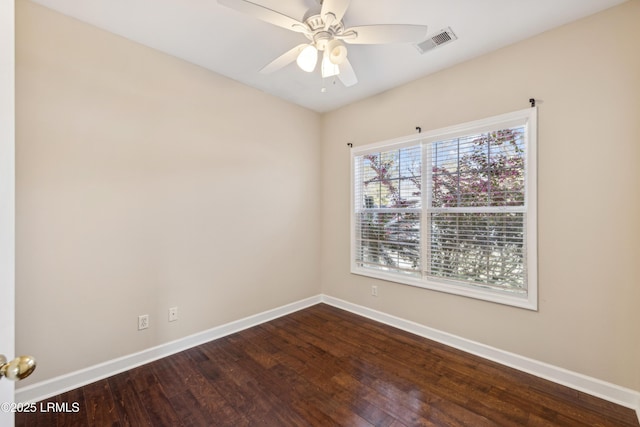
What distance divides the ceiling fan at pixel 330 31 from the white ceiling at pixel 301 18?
0.60 ft

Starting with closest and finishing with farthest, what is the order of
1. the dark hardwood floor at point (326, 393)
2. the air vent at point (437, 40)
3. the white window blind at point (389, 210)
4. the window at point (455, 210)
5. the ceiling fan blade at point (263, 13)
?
the ceiling fan blade at point (263, 13) → the dark hardwood floor at point (326, 393) → the air vent at point (437, 40) → the window at point (455, 210) → the white window blind at point (389, 210)

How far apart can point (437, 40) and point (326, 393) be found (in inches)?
113

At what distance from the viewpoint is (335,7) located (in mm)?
1517

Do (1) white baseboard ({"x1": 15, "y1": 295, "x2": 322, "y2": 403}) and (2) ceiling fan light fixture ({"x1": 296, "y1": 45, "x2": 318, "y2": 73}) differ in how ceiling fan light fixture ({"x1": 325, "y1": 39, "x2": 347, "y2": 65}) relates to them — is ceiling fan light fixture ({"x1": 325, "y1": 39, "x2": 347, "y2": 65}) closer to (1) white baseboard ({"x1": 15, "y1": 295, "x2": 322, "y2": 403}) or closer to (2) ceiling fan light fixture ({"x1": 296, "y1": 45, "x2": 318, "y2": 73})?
(2) ceiling fan light fixture ({"x1": 296, "y1": 45, "x2": 318, "y2": 73})

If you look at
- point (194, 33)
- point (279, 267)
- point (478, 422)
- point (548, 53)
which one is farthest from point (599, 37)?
point (279, 267)

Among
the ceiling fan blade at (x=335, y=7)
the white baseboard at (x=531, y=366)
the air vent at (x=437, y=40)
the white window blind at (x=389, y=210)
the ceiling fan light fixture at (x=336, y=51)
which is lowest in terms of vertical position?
the white baseboard at (x=531, y=366)

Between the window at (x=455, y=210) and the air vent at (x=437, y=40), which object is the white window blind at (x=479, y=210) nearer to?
the window at (x=455, y=210)

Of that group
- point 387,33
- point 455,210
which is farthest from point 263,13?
point 455,210

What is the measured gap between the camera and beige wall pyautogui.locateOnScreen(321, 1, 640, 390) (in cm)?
183

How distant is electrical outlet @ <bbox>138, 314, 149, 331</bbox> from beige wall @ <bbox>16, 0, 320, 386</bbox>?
0.17 ft

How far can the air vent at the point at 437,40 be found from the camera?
214cm

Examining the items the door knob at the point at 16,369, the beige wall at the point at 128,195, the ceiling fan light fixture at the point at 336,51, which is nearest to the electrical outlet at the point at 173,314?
the beige wall at the point at 128,195

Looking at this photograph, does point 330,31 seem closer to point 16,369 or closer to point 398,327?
point 16,369

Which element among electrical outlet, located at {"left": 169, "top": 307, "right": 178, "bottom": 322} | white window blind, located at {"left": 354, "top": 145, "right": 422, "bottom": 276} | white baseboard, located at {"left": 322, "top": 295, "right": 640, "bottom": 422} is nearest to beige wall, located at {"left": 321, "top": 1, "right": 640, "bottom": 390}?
white baseboard, located at {"left": 322, "top": 295, "right": 640, "bottom": 422}
